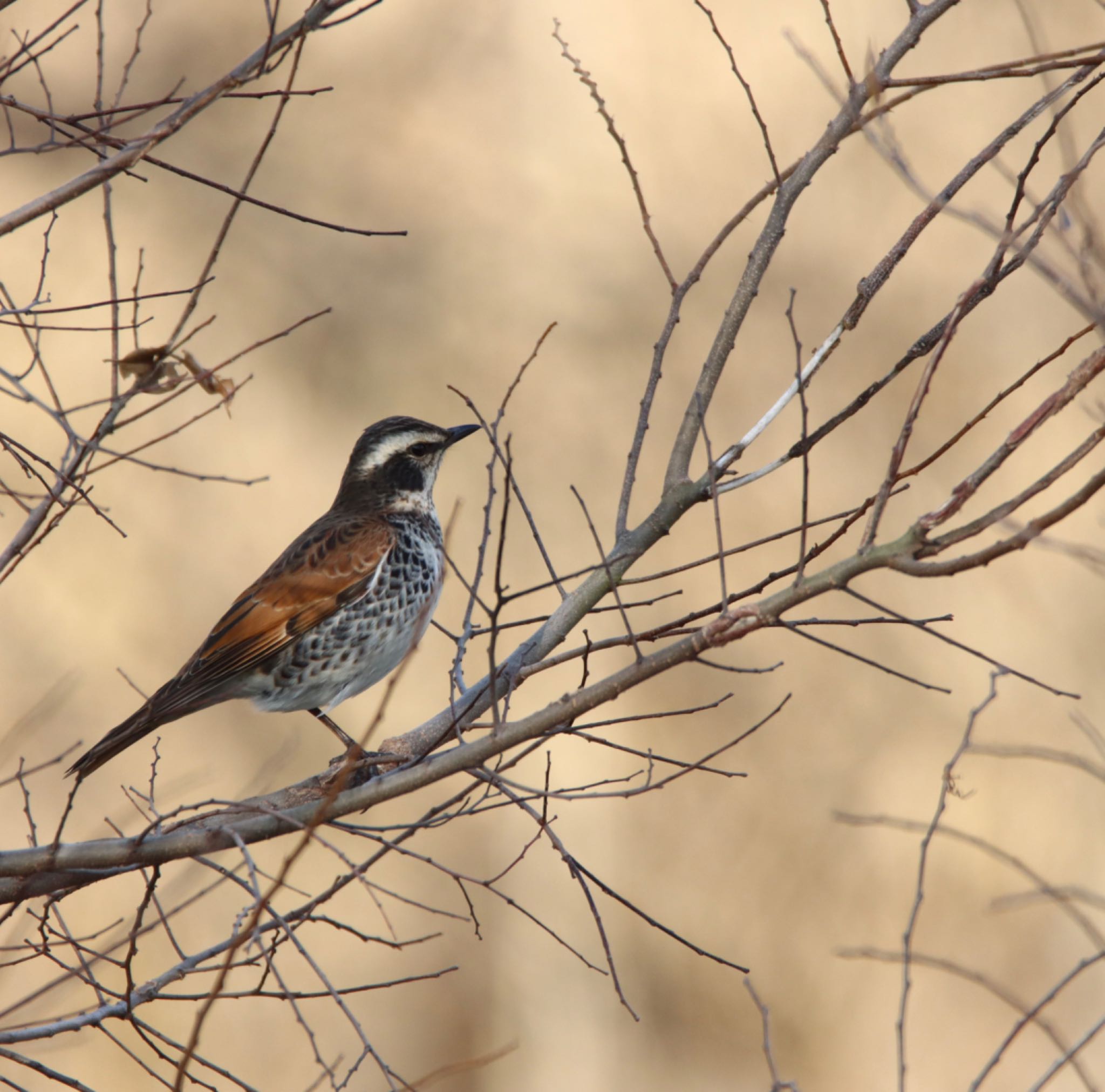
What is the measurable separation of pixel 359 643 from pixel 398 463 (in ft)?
4.00

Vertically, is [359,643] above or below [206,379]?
above

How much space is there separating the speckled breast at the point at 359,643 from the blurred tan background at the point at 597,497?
14.2 feet

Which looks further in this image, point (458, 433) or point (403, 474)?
point (403, 474)

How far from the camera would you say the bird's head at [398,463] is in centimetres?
673

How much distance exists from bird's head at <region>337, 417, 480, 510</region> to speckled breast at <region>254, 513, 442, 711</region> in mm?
488

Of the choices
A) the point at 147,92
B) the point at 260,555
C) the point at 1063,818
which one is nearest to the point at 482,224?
the point at 147,92

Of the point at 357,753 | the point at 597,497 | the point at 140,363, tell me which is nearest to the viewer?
the point at 357,753

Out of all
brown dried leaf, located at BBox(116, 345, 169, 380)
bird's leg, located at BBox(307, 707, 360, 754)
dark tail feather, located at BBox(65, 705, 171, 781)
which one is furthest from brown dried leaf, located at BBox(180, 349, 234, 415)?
bird's leg, located at BBox(307, 707, 360, 754)

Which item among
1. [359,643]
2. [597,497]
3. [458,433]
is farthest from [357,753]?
[597,497]

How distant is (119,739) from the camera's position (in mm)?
4879

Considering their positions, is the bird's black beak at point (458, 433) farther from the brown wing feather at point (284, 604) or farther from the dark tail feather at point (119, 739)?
the dark tail feather at point (119, 739)

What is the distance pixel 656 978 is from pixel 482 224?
26.1ft

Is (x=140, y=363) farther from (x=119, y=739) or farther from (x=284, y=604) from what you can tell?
(x=284, y=604)

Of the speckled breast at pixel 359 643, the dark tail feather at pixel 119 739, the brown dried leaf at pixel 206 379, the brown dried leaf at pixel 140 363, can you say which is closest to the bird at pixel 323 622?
the speckled breast at pixel 359 643
